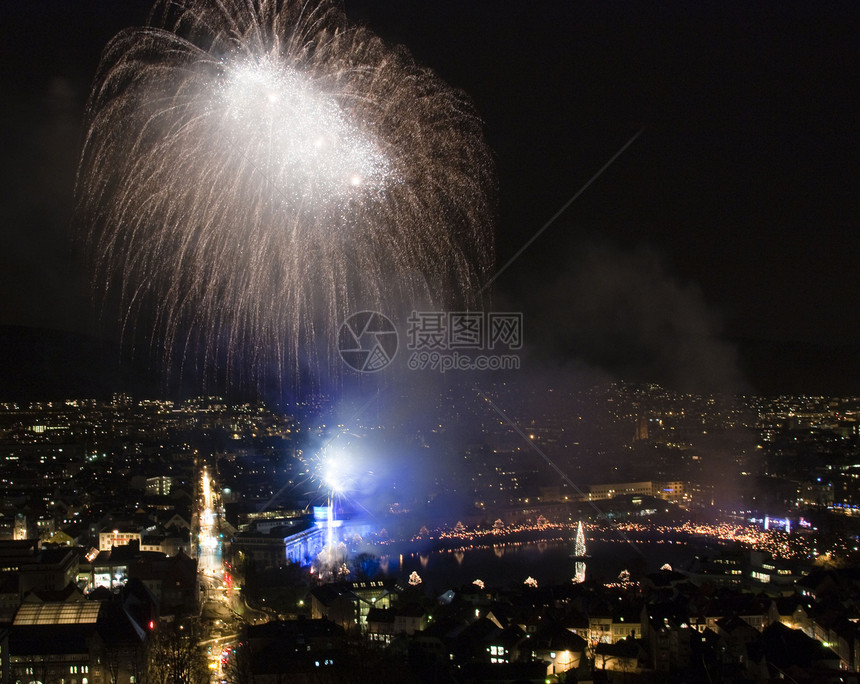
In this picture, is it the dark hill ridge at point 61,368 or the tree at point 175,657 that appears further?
the dark hill ridge at point 61,368

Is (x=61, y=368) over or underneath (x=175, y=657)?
over

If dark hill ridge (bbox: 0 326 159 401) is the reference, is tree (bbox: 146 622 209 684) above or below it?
below

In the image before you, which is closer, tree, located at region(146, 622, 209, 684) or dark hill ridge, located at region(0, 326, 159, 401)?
tree, located at region(146, 622, 209, 684)

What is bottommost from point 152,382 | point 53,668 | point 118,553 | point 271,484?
point 53,668

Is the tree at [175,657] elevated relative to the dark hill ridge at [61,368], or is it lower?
lower

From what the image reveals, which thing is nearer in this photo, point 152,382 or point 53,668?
point 53,668

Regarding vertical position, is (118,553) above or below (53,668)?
above

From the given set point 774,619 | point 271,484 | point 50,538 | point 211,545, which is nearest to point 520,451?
point 271,484

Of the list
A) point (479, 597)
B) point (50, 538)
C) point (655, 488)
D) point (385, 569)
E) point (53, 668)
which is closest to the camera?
point (53, 668)

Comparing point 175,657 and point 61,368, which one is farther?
point 61,368

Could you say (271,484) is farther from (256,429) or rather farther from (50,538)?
(256,429)

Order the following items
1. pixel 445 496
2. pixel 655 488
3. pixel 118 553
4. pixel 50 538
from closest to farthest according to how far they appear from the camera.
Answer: pixel 118 553, pixel 50 538, pixel 445 496, pixel 655 488
